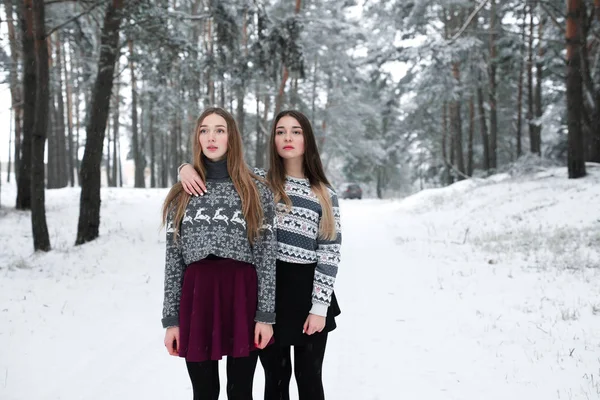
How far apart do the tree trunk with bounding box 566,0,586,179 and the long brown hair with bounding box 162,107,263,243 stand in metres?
13.1

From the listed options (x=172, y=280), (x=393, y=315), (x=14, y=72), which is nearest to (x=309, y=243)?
(x=172, y=280)

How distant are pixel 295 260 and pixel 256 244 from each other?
278 millimetres

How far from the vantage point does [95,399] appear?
11.6 ft

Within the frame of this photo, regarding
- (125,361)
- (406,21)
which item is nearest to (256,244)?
(125,361)

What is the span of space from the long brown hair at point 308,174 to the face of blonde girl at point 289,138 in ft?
0.09

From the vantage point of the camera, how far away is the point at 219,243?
7.55 feet

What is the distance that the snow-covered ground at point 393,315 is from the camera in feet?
12.5

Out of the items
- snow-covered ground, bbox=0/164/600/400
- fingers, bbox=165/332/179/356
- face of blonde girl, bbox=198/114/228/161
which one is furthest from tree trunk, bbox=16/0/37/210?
fingers, bbox=165/332/179/356

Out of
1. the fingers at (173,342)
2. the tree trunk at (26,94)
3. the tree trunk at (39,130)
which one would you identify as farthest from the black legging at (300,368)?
the tree trunk at (26,94)

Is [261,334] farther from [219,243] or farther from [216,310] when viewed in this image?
[219,243]

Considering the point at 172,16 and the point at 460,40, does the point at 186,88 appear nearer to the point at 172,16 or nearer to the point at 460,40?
the point at 172,16

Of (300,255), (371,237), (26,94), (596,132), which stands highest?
(26,94)

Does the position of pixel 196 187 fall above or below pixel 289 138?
below

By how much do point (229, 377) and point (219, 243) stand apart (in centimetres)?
74
